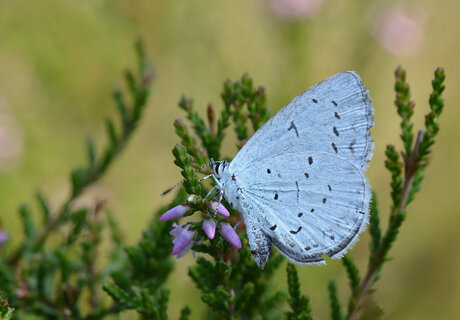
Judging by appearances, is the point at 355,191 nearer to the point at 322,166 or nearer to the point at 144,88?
the point at 322,166

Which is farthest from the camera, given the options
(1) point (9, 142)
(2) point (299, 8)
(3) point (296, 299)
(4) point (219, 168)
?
(2) point (299, 8)

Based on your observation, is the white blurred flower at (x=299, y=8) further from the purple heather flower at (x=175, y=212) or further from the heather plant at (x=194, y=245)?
the purple heather flower at (x=175, y=212)

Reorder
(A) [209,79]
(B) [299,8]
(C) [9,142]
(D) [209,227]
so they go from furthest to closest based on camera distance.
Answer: (A) [209,79] < (B) [299,8] < (C) [9,142] < (D) [209,227]

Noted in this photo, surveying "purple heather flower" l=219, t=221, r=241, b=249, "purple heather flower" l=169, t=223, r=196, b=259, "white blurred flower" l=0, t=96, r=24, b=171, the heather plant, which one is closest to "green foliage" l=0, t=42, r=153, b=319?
the heather plant

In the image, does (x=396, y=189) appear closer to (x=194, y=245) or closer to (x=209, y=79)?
(x=194, y=245)

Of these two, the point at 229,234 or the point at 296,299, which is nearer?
the point at 229,234

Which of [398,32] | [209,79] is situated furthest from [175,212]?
[398,32]
